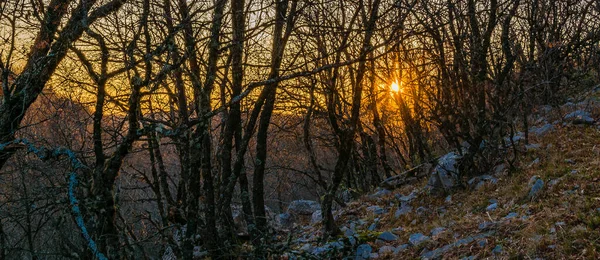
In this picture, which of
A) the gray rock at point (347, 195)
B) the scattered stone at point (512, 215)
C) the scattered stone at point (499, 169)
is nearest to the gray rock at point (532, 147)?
the scattered stone at point (499, 169)

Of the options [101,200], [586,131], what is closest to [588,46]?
[586,131]

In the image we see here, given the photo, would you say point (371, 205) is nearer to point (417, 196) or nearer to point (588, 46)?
point (417, 196)

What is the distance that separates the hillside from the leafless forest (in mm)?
470

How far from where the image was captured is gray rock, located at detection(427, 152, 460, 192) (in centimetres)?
675

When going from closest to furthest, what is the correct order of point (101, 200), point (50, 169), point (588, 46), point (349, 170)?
point (101, 200), point (50, 169), point (588, 46), point (349, 170)

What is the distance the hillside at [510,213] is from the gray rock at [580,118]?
0.01 meters

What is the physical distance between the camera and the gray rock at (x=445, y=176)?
6.75 metres

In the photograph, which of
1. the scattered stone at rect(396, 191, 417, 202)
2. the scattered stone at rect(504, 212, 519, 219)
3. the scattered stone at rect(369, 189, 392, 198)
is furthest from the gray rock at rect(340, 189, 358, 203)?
the scattered stone at rect(504, 212, 519, 219)

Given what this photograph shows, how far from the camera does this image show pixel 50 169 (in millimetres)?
5133

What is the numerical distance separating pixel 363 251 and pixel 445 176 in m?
2.30

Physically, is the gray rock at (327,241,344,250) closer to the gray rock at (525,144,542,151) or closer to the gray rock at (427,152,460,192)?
the gray rock at (427,152,460,192)

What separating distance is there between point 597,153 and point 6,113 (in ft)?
21.6

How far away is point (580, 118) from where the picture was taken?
7023 millimetres

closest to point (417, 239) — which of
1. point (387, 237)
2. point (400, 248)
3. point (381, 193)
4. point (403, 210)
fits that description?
point (400, 248)
